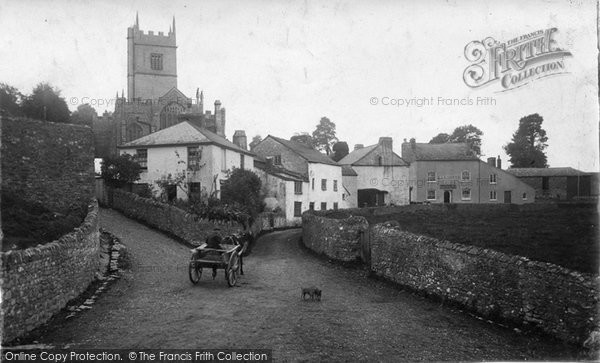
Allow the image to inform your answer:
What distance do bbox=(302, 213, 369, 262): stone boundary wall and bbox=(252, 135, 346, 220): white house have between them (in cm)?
1762

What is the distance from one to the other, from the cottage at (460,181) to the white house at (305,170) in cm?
1266

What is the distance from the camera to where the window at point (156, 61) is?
66.3 m

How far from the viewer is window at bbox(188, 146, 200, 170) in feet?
95.2

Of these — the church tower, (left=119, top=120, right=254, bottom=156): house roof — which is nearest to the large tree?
the church tower

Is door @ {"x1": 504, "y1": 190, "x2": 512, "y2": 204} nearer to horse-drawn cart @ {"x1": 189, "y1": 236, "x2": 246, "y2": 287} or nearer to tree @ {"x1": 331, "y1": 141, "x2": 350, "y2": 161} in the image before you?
tree @ {"x1": 331, "y1": 141, "x2": 350, "y2": 161}

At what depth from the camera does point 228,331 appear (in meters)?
8.02

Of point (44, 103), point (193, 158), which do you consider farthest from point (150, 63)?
point (44, 103)

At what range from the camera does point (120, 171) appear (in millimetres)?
28172

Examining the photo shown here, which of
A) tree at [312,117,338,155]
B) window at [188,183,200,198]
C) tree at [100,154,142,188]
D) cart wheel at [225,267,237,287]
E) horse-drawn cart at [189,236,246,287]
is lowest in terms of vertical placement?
cart wheel at [225,267,237,287]

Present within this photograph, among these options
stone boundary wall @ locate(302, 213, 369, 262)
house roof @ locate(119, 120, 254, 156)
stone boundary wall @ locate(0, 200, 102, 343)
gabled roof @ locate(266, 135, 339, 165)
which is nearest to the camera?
stone boundary wall @ locate(0, 200, 102, 343)

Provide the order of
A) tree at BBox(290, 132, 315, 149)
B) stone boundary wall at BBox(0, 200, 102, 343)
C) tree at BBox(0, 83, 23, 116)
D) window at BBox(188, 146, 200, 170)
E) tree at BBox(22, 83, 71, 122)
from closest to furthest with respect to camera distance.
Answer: stone boundary wall at BBox(0, 200, 102, 343), tree at BBox(0, 83, 23, 116), tree at BBox(22, 83, 71, 122), window at BBox(188, 146, 200, 170), tree at BBox(290, 132, 315, 149)

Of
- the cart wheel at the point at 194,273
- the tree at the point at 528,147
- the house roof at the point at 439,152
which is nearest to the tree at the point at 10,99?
the cart wheel at the point at 194,273

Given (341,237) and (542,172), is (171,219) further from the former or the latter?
(542,172)

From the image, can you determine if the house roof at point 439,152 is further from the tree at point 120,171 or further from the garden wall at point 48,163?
the garden wall at point 48,163
